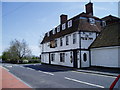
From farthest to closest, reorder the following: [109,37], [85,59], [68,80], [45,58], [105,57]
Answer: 1. [45,58]
2. [85,59]
3. [109,37]
4. [105,57]
5. [68,80]

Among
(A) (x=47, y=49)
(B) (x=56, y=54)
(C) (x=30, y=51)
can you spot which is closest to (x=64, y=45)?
(B) (x=56, y=54)

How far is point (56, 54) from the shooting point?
97.9 ft

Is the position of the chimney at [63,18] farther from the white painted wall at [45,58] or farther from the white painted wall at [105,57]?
the white painted wall at [105,57]

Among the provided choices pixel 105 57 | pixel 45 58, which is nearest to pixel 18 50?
pixel 45 58

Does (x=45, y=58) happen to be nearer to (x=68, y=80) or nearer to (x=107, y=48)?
(x=107, y=48)

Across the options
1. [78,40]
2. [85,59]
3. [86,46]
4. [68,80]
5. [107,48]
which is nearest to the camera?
[68,80]

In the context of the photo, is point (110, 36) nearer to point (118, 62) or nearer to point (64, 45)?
point (118, 62)

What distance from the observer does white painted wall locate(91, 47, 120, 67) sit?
17.9 metres

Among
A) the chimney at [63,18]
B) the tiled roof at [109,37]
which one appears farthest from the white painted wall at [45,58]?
the tiled roof at [109,37]

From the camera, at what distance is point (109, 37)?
2009cm

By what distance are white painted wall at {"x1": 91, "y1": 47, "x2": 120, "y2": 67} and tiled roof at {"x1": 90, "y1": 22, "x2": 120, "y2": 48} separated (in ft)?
2.00

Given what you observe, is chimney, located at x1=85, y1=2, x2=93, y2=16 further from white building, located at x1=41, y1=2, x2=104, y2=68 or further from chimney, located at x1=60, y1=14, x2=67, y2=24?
chimney, located at x1=60, y1=14, x2=67, y2=24

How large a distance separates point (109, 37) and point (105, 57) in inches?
114

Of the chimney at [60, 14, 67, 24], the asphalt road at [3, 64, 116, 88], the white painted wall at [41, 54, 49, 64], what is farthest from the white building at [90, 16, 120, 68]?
the white painted wall at [41, 54, 49, 64]
